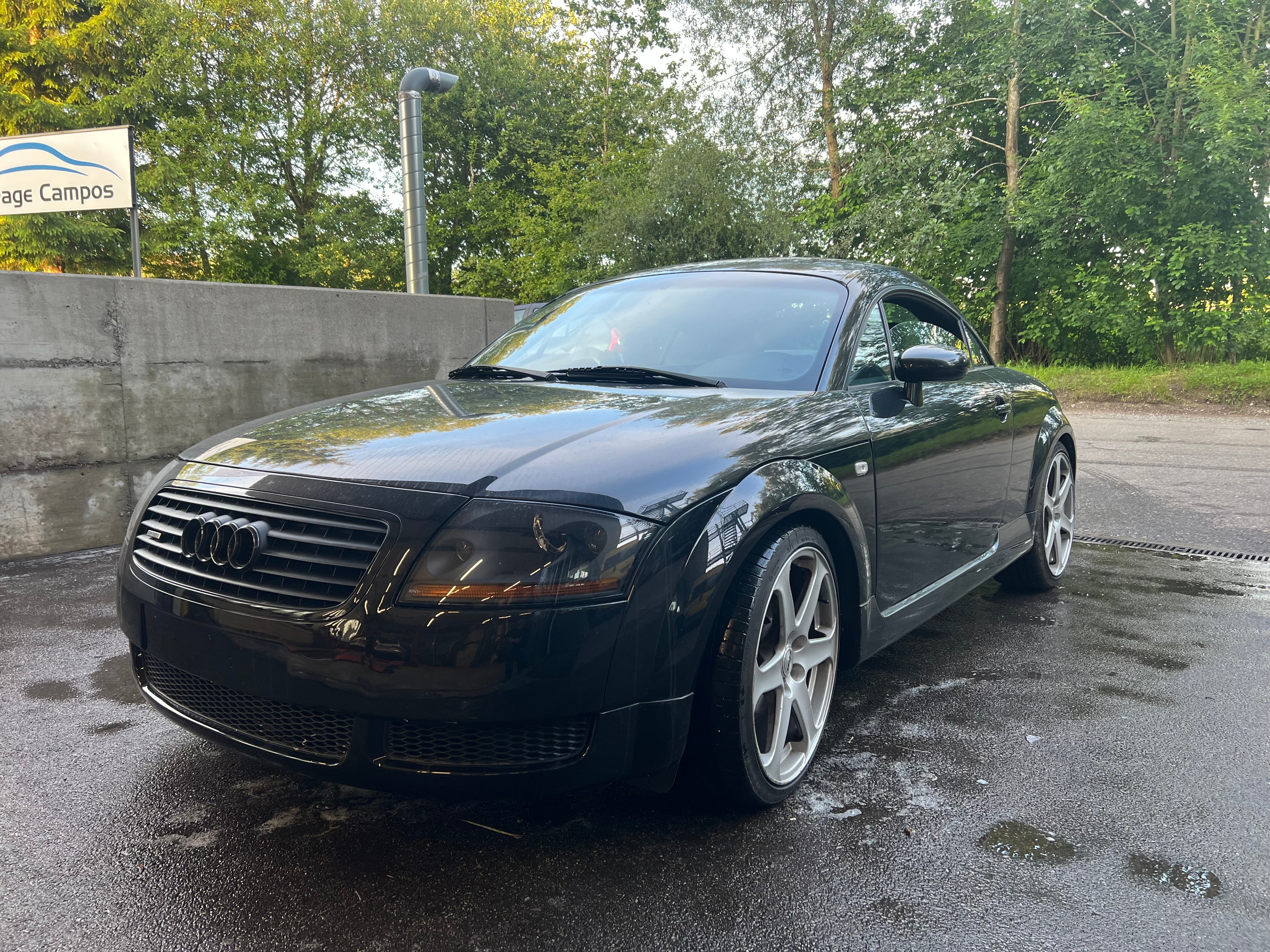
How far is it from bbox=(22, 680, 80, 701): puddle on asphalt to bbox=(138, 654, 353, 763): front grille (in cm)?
116

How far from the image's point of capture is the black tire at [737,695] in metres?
2.21

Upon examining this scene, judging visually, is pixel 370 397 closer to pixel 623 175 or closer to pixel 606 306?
pixel 606 306

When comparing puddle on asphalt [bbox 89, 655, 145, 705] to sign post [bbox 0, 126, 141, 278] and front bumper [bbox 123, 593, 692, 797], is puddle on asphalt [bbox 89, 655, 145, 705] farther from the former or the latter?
sign post [bbox 0, 126, 141, 278]

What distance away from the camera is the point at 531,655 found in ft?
6.19

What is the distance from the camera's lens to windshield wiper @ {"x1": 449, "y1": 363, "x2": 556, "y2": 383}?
3258 mm

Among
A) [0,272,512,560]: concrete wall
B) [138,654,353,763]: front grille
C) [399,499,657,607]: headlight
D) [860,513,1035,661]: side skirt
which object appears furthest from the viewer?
[0,272,512,560]: concrete wall

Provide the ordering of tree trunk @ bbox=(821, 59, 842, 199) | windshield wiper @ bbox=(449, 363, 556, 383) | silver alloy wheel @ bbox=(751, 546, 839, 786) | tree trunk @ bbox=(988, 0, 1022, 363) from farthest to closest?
tree trunk @ bbox=(821, 59, 842, 199)
tree trunk @ bbox=(988, 0, 1022, 363)
windshield wiper @ bbox=(449, 363, 556, 383)
silver alloy wheel @ bbox=(751, 546, 839, 786)

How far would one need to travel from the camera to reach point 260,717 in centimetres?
212

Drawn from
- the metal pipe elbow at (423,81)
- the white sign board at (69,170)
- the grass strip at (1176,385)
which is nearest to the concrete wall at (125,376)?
the white sign board at (69,170)

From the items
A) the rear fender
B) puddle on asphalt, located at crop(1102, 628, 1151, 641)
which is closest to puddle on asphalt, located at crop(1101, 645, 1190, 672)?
puddle on asphalt, located at crop(1102, 628, 1151, 641)

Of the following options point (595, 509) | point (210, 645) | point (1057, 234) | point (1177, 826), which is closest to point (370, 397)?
point (210, 645)

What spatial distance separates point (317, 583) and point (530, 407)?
2.81 feet

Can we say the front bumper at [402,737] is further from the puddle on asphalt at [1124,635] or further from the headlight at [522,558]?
the puddle on asphalt at [1124,635]

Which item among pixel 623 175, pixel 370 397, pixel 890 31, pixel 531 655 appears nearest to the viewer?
pixel 531 655
